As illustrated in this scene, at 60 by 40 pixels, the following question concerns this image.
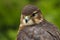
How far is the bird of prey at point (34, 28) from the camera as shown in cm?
832

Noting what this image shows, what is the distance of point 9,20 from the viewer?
1139 centimetres

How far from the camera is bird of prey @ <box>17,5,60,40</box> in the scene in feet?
27.3

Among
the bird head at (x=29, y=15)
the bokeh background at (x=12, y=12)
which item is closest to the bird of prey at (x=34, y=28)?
the bird head at (x=29, y=15)

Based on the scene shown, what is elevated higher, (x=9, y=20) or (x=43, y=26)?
(x=43, y=26)

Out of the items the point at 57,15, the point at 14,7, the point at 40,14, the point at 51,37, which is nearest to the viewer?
the point at 51,37

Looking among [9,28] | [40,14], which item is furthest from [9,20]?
[40,14]

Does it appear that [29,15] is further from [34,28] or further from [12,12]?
[12,12]

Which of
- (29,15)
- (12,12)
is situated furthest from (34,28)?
(12,12)

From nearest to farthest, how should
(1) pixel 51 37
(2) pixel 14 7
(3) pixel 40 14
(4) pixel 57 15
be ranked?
(1) pixel 51 37, (3) pixel 40 14, (4) pixel 57 15, (2) pixel 14 7

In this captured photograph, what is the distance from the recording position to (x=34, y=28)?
28.0 feet

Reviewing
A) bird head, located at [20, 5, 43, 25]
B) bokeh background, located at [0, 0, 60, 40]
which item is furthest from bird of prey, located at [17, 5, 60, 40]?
bokeh background, located at [0, 0, 60, 40]

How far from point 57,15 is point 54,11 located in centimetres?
11

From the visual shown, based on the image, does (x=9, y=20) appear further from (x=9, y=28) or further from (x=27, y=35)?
(x=27, y=35)

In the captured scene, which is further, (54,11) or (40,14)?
(54,11)
